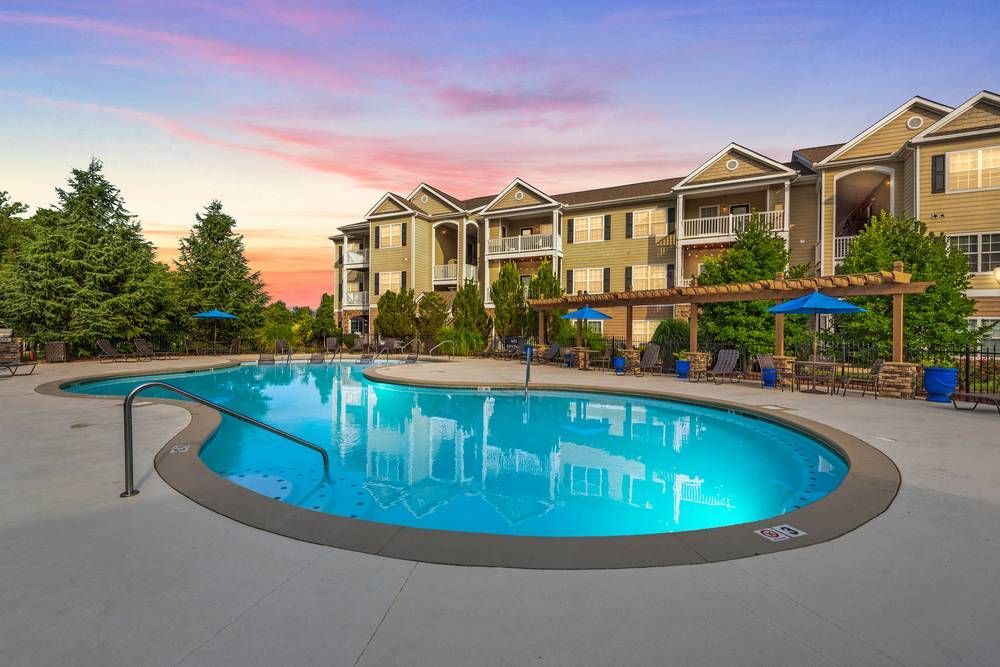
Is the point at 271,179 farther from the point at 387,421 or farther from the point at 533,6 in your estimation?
the point at 387,421

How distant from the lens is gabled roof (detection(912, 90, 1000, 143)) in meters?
16.9

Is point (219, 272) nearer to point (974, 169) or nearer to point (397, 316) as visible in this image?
point (397, 316)

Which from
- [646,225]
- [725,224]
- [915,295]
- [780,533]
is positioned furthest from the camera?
[646,225]

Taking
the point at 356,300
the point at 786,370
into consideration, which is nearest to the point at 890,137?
the point at 786,370

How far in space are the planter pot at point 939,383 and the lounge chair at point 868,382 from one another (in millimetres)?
962

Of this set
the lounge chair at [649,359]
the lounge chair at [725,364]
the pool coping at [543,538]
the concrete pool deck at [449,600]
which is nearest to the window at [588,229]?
the lounge chair at [649,359]

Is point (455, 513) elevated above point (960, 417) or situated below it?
below

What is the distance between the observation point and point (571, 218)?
88.2ft

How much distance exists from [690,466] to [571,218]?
21.5m

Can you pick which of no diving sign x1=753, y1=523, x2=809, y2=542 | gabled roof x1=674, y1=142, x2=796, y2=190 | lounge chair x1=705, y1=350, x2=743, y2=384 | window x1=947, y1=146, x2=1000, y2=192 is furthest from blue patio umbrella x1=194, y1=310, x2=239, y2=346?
window x1=947, y1=146, x2=1000, y2=192

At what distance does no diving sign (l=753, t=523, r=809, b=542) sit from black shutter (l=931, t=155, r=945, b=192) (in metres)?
21.2

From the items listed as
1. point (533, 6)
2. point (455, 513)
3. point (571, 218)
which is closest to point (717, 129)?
point (571, 218)

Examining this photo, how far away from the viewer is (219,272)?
25656 millimetres

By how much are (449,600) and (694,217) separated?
2493cm
